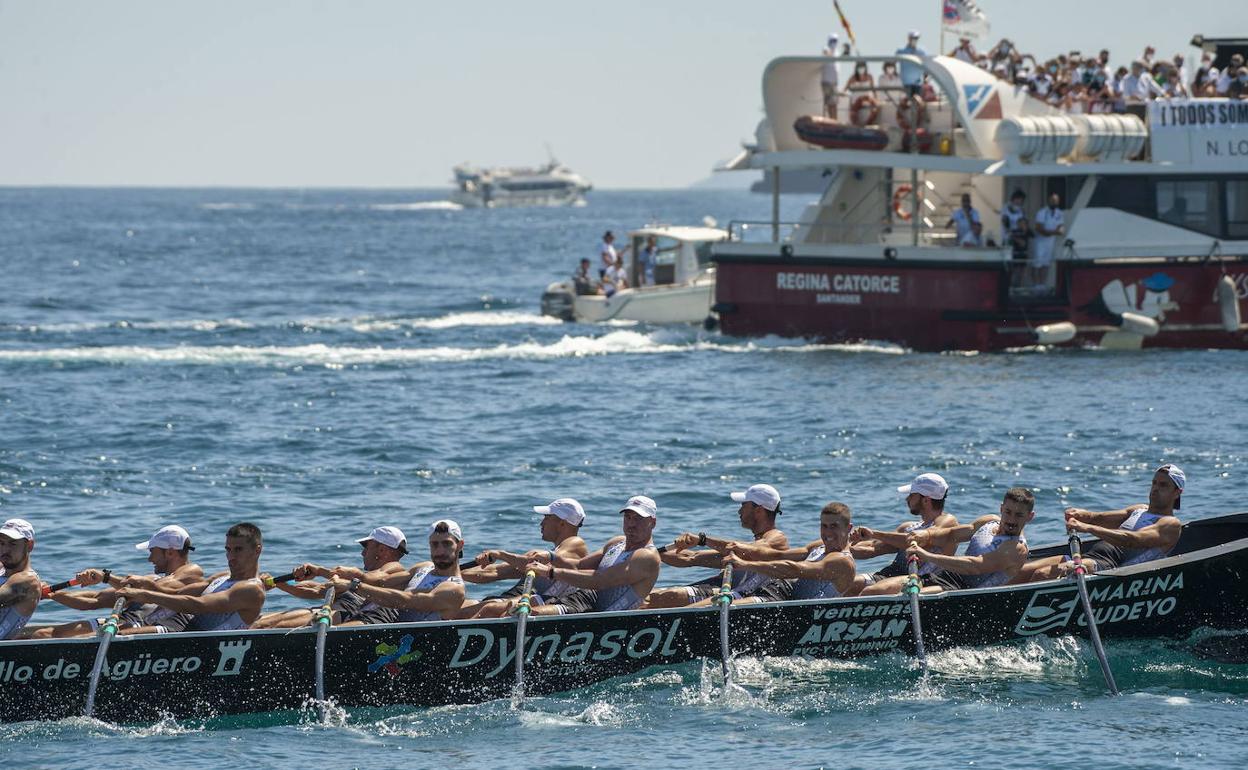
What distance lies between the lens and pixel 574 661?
51.8 ft

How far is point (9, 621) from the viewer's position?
15.0 meters

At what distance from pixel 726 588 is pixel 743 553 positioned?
628 mm

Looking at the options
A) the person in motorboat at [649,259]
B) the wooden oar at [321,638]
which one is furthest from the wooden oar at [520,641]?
the person in motorboat at [649,259]

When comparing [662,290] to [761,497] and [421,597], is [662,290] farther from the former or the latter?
[421,597]

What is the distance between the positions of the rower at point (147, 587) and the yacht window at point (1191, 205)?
2426cm

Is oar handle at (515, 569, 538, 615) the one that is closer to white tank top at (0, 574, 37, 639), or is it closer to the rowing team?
the rowing team

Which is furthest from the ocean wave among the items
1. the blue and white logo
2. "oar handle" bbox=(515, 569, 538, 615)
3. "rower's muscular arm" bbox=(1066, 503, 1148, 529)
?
"oar handle" bbox=(515, 569, 538, 615)

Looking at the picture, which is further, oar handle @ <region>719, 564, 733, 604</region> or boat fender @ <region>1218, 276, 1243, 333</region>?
boat fender @ <region>1218, 276, 1243, 333</region>

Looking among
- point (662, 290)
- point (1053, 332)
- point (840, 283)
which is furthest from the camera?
point (662, 290)

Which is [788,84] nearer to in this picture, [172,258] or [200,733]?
[200,733]

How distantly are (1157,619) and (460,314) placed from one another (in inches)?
1355

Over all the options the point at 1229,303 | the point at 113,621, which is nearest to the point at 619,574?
the point at 113,621

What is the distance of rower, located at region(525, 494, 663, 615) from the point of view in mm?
15953

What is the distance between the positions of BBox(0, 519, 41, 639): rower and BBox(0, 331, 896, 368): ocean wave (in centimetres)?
2259
